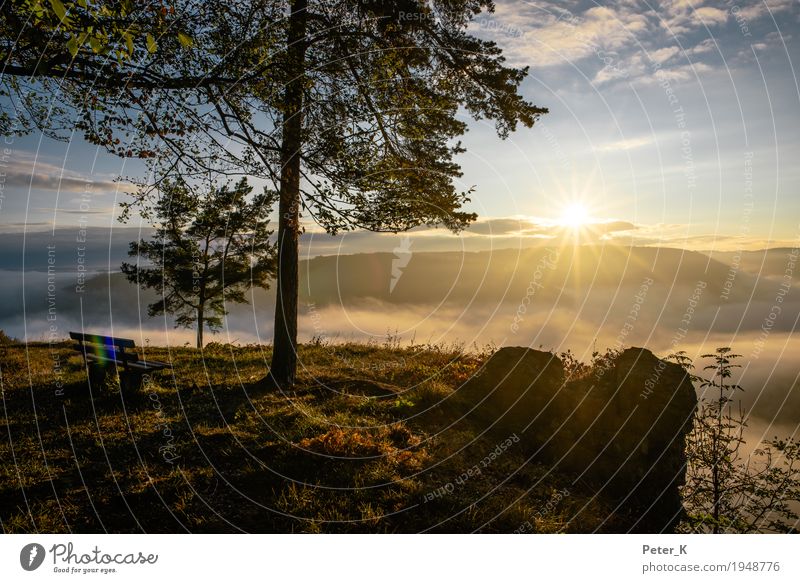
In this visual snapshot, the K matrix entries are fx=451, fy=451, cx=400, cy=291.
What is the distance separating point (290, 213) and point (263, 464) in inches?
209

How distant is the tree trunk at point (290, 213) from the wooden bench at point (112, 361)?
2.48 meters

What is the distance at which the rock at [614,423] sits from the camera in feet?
23.3

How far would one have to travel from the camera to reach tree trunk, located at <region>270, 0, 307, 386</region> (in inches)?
343

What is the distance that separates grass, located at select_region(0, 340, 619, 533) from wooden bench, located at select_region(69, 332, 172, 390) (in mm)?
326

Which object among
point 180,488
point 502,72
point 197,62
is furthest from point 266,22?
point 180,488

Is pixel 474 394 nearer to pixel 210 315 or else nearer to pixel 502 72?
pixel 502 72

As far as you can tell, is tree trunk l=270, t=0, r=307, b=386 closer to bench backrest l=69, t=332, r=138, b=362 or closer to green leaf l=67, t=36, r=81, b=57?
bench backrest l=69, t=332, r=138, b=362

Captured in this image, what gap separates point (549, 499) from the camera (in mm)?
6508
